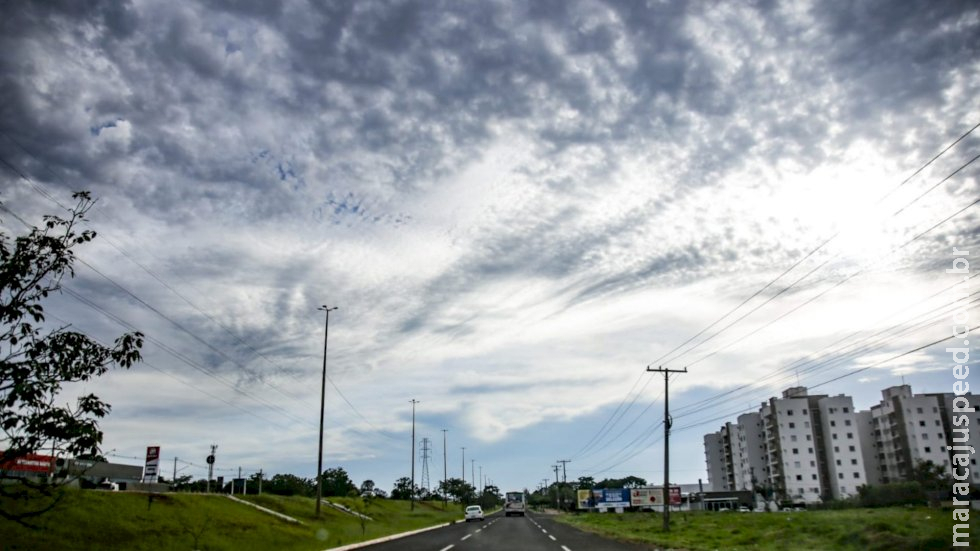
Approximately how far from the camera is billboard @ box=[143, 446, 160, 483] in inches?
989

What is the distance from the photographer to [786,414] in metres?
137

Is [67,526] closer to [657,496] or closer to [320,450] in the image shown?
[320,450]

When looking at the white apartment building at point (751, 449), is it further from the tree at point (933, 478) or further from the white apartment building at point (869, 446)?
the tree at point (933, 478)

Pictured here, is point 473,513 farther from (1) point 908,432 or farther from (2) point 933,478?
(1) point 908,432

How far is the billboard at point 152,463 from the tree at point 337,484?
11998cm

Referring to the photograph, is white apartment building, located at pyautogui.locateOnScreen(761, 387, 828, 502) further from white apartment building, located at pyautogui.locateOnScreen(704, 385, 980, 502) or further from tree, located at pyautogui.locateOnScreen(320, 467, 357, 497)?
tree, located at pyautogui.locateOnScreen(320, 467, 357, 497)

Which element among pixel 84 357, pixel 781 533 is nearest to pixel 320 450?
pixel 781 533

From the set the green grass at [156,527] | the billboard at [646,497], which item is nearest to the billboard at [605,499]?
the billboard at [646,497]

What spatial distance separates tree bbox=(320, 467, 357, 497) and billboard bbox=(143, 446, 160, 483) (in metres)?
120

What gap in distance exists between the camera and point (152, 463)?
83.1 feet

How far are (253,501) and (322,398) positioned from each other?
1007 cm

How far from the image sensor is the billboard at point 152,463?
25.1 meters

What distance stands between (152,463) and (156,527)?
5.61m

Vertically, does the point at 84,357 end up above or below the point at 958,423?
above
